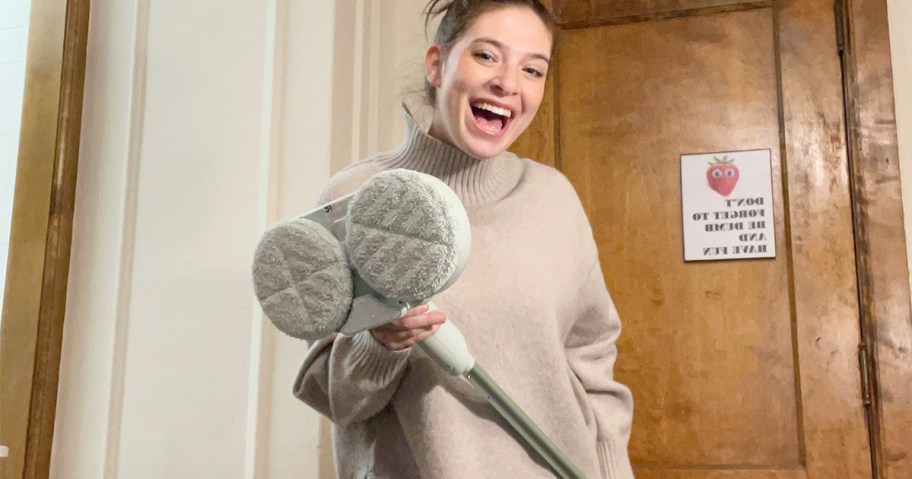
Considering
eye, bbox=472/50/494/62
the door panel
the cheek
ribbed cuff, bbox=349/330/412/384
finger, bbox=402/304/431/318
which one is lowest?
ribbed cuff, bbox=349/330/412/384

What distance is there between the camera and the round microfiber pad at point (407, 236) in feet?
2.70

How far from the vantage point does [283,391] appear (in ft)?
5.33

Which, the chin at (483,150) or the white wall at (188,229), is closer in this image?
the chin at (483,150)

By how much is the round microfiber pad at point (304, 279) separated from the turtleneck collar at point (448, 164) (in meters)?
0.28

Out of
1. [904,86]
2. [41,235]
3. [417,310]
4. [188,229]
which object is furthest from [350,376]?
[904,86]

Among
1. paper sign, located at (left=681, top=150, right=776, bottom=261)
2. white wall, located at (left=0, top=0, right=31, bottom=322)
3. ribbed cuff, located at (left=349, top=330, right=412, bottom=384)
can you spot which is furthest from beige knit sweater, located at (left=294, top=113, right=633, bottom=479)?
white wall, located at (left=0, top=0, right=31, bottom=322)

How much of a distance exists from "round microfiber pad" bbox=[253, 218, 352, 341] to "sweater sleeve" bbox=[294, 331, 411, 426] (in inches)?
4.0

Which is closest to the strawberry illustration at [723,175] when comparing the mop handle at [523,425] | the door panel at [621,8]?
the door panel at [621,8]

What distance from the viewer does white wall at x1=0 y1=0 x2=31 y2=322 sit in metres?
1.93

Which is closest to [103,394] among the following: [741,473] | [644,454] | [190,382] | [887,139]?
[190,382]

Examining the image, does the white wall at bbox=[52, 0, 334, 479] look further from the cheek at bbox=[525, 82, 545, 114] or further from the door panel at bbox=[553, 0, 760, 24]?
the cheek at bbox=[525, 82, 545, 114]

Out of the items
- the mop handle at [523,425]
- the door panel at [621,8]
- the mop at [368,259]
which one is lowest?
the mop handle at [523,425]

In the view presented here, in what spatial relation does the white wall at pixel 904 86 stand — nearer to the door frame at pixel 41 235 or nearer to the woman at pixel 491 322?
the woman at pixel 491 322

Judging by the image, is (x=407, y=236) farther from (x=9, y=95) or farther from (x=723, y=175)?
(x=9, y=95)
